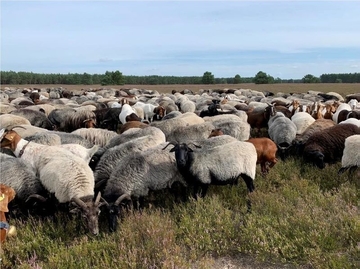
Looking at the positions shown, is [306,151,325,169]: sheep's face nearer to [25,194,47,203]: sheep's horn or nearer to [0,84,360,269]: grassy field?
[0,84,360,269]: grassy field

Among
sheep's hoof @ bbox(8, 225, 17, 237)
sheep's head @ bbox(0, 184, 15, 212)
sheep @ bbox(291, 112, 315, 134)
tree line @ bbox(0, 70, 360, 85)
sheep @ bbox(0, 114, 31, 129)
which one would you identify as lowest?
sheep's hoof @ bbox(8, 225, 17, 237)

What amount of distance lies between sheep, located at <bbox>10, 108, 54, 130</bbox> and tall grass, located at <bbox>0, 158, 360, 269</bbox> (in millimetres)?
8017

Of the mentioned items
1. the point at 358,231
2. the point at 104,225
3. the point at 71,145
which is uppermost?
the point at 71,145

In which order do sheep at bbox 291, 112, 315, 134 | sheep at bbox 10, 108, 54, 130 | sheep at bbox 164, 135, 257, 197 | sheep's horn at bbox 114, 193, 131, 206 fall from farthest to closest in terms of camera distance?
1. sheep at bbox 10, 108, 54, 130
2. sheep at bbox 291, 112, 315, 134
3. sheep at bbox 164, 135, 257, 197
4. sheep's horn at bbox 114, 193, 131, 206

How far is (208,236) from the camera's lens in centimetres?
545

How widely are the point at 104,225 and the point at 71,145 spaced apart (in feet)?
10.0

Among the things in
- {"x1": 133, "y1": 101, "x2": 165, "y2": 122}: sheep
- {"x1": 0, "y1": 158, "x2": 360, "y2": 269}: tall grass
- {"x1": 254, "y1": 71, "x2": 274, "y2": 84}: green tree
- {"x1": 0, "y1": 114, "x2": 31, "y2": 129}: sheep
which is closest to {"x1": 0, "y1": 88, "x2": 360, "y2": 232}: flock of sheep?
{"x1": 0, "y1": 158, "x2": 360, "y2": 269}: tall grass

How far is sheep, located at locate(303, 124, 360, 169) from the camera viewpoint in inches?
353

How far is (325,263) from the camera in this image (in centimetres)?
466

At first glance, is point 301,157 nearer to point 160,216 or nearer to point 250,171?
point 250,171

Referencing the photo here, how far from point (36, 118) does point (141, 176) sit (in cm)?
848

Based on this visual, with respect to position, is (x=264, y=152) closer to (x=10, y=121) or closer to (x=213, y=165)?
(x=213, y=165)

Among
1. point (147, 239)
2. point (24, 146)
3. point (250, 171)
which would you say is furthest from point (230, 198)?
point (24, 146)

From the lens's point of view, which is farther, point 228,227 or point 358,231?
point 228,227
